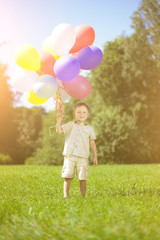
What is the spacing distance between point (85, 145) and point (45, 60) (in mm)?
1586

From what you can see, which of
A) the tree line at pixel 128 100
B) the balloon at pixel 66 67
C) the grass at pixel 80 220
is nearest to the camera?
the grass at pixel 80 220

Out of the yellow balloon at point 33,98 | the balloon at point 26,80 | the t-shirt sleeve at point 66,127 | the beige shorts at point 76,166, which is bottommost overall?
the beige shorts at point 76,166

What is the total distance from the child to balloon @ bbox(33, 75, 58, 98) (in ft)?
1.72

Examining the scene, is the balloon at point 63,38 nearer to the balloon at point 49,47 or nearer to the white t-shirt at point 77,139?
the balloon at point 49,47

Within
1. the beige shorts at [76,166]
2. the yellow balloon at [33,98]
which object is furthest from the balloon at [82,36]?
the beige shorts at [76,166]

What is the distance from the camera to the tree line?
19567 millimetres

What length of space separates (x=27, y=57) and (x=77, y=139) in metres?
1.59

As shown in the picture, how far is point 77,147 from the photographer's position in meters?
4.66

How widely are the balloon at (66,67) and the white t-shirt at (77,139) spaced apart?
2.67 ft

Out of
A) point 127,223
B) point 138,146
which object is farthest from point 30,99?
point 138,146

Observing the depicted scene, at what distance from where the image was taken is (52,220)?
3045mm

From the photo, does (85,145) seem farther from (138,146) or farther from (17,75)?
(138,146)

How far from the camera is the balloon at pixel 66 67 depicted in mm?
4406

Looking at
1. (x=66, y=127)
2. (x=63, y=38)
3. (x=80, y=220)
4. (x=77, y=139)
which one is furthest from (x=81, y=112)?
(x=80, y=220)
